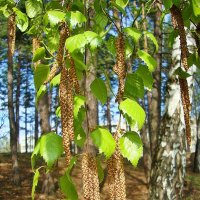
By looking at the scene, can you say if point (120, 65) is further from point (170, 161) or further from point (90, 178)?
point (170, 161)

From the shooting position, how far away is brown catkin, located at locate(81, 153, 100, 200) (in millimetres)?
1314

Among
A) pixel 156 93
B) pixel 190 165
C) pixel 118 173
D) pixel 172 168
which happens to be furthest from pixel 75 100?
pixel 190 165

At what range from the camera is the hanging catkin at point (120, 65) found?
1.46 metres

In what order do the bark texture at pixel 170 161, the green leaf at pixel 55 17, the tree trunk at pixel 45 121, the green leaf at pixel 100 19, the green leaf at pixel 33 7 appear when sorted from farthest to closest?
the tree trunk at pixel 45 121, the bark texture at pixel 170 161, the green leaf at pixel 33 7, the green leaf at pixel 100 19, the green leaf at pixel 55 17

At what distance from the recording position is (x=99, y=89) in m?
1.64

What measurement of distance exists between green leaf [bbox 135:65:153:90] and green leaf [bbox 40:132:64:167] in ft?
1.75

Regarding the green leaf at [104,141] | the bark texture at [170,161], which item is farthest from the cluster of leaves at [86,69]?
the bark texture at [170,161]

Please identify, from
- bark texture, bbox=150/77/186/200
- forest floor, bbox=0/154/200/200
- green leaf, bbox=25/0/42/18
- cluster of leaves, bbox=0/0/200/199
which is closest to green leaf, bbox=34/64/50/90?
cluster of leaves, bbox=0/0/200/199

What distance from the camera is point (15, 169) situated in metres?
21.1

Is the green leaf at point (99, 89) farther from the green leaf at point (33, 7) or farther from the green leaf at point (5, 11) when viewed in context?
the green leaf at point (5, 11)

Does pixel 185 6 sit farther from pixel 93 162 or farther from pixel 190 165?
pixel 190 165

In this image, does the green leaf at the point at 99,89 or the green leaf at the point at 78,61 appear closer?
the green leaf at the point at 78,61

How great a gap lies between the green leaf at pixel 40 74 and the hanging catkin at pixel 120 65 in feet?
1.02

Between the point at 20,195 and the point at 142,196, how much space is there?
6.35 metres
